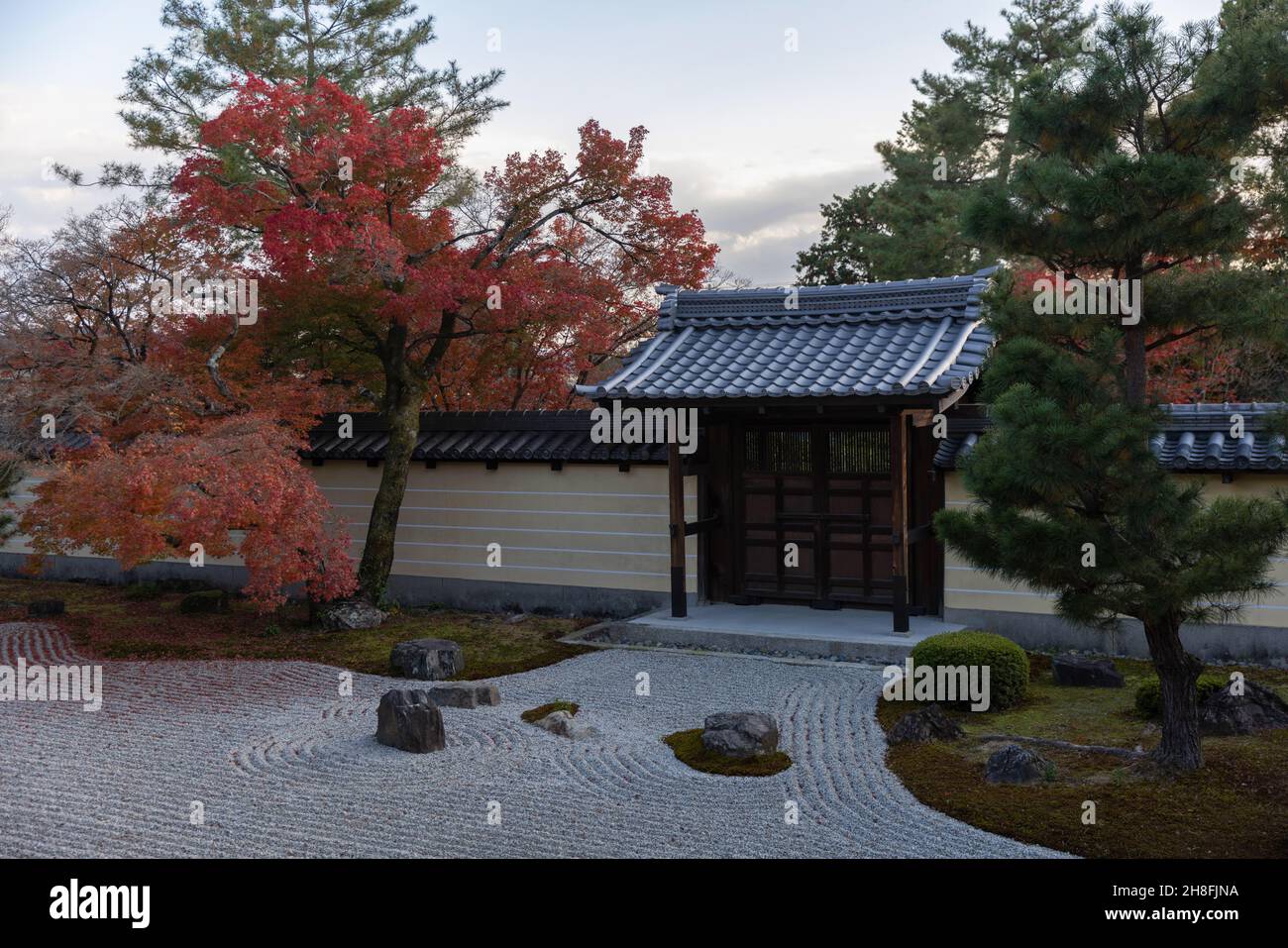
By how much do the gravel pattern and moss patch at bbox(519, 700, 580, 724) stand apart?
15 centimetres

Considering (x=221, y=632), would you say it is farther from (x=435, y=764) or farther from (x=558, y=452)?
(x=435, y=764)

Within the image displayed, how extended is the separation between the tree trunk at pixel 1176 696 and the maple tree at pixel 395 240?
8534 mm

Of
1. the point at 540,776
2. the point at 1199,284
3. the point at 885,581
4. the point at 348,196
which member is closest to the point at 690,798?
the point at 540,776

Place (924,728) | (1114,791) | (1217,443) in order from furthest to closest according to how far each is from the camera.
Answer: (1217,443)
(924,728)
(1114,791)

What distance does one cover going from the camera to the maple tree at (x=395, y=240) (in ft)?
42.1

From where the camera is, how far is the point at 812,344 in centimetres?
1355

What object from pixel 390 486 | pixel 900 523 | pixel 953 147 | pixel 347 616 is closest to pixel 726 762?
pixel 900 523

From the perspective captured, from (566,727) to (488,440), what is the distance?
715cm

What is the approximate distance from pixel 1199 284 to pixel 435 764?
670 centimetres

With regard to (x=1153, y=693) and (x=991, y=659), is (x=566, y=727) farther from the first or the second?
(x=1153, y=693)

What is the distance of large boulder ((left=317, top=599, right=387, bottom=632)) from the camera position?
47.2 feet

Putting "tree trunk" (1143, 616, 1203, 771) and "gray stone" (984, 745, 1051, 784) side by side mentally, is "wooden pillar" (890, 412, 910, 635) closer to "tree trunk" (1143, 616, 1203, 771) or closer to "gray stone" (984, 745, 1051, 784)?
"gray stone" (984, 745, 1051, 784)

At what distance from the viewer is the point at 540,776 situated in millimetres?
8336

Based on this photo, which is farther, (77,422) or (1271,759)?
(77,422)
